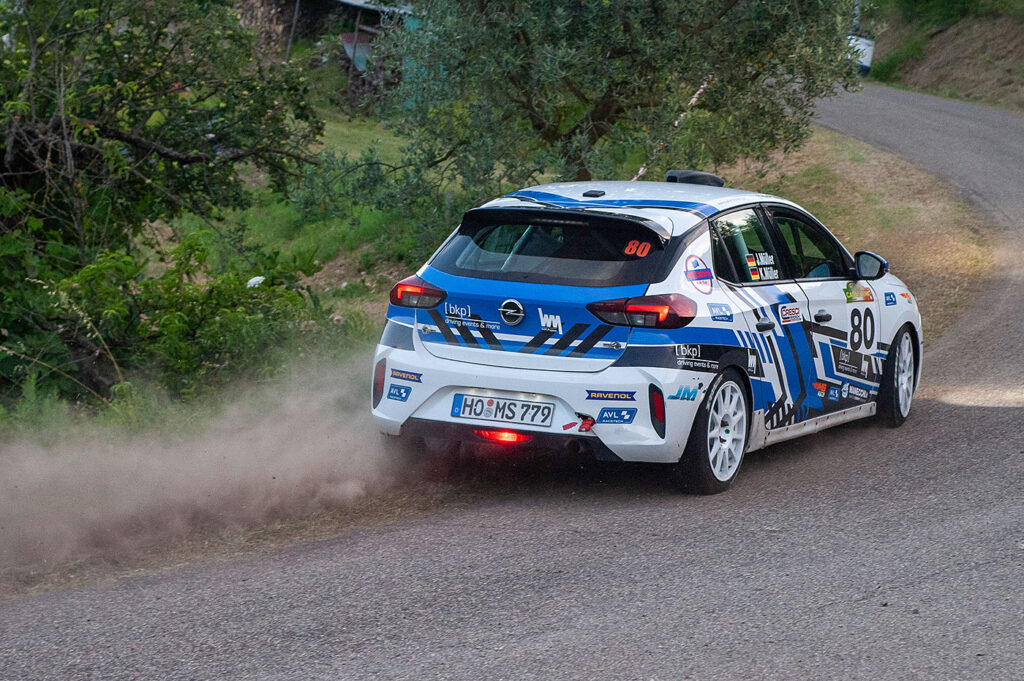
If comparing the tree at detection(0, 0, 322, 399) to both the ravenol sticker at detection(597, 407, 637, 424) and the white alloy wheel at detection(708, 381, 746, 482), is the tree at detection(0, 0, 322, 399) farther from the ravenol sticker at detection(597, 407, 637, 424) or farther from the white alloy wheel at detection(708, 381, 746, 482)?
the white alloy wheel at detection(708, 381, 746, 482)

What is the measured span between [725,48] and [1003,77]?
79.7ft

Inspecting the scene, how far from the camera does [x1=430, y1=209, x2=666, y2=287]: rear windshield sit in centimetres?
675

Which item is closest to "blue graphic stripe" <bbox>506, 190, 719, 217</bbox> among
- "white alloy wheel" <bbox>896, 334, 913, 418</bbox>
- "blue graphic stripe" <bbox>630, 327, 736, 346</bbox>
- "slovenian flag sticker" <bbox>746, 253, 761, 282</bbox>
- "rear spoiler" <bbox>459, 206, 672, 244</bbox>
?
"rear spoiler" <bbox>459, 206, 672, 244</bbox>

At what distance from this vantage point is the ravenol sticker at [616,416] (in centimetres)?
653

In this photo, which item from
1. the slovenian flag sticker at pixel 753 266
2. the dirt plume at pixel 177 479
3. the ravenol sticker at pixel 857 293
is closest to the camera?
the dirt plume at pixel 177 479

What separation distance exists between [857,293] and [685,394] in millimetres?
2480

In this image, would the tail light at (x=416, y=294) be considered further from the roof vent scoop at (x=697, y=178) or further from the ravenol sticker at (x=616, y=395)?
the roof vent scoop at (x=697, y=178)

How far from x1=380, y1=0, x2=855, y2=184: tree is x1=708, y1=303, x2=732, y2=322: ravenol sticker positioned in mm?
4773

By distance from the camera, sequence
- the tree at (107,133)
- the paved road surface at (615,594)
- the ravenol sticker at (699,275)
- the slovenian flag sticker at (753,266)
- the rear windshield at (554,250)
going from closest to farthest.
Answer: the paved road surface at (615,594)
the rear windshield at (554,250)
the ravenol sticker at (699,275)
the slovenian flag sticker at (753,266)
the tree at (107,133)

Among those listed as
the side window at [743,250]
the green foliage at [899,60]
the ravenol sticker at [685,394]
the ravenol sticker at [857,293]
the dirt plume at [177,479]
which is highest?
the green foliage at [899,60]

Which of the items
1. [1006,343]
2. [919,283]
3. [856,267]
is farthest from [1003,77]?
[856,267]

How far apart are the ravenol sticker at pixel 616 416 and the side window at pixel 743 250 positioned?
1.11 m

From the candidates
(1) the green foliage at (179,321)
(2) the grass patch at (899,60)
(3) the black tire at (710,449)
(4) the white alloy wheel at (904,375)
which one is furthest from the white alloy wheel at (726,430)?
(2) the grass patch at (899,60)

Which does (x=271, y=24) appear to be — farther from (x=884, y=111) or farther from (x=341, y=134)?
(x=884, y=111)
